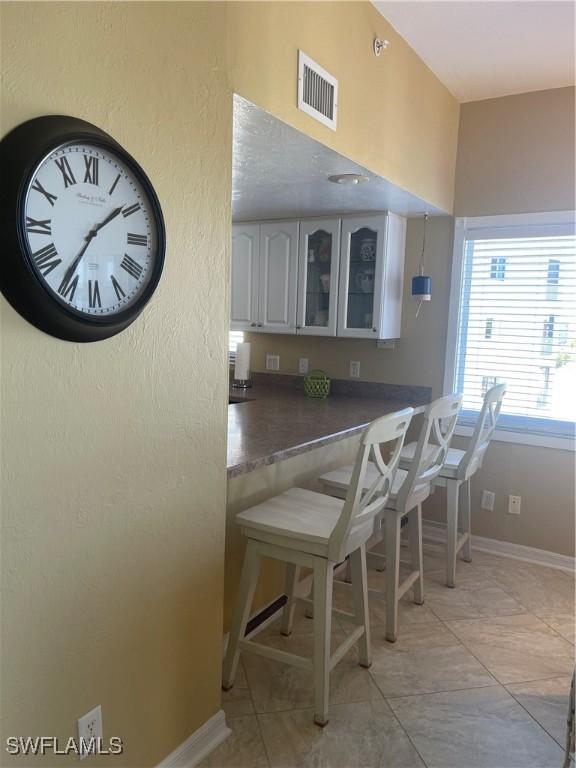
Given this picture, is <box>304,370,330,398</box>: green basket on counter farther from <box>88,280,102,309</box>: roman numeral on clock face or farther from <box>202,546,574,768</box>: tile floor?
<box>88,280,102,309</box>: roman numeral on clock face

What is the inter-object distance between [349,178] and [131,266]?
151 cm

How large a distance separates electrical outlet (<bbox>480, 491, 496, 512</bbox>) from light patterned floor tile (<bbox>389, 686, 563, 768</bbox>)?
1.44 metres

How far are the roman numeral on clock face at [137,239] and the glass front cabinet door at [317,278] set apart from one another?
2.15 m

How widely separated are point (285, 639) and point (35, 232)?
207 centimetres

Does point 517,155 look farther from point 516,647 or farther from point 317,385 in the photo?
point 516,647

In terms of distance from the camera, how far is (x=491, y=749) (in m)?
1.86

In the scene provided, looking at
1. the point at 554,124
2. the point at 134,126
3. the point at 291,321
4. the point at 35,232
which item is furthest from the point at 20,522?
the point at 554,124

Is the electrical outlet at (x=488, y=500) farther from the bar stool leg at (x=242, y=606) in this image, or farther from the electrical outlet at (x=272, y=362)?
the bar stool leg at (x=242, y=606)

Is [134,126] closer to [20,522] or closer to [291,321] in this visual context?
[20,522]

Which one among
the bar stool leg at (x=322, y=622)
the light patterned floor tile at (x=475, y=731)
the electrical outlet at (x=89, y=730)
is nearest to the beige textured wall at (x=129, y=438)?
the electrical outlet at (x=89, y=730)

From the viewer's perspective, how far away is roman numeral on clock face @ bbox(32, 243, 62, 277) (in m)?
1.06

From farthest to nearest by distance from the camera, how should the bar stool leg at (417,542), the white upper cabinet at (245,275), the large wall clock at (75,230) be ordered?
the white upper cabinet at (245,275) < the bar stool leg at (417,542) < the large wall clock at (75,230)

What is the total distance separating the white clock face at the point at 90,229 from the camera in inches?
42.2

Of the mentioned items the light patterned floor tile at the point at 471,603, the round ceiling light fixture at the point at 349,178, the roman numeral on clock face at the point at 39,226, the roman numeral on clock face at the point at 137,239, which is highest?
the round ceiling light fixture at the point at 349,178
